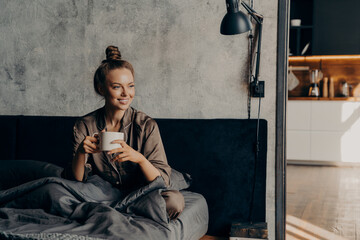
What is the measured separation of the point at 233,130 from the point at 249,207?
1.45 ft

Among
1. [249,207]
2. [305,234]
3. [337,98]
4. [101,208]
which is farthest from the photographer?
[337,98]

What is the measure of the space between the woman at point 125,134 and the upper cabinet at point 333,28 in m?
4.42

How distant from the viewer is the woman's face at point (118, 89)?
1.92 meters

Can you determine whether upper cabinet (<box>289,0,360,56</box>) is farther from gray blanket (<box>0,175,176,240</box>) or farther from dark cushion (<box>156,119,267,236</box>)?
gray blanket (<box>0,175,176,240</box>)

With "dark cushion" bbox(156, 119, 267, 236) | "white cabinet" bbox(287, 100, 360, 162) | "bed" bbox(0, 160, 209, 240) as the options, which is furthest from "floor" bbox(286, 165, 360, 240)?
"bed" bbox(0, 160, 209, 240)

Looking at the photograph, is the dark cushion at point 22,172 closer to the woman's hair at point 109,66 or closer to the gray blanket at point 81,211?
the gray blanket at point 81,211

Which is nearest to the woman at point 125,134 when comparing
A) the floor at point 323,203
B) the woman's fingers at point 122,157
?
the woman's fingers at point 122,157

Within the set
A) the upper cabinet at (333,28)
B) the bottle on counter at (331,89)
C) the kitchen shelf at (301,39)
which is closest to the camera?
the upper cabinet at (333,28)

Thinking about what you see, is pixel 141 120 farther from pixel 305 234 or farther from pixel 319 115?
pixel 319 115

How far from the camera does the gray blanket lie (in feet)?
5.08

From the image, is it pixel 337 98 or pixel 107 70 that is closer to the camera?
pixel 107 70

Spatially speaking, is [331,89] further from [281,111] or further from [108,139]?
[108,139]

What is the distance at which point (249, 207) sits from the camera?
2.30 metres

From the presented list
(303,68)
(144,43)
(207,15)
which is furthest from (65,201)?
(303,68)
